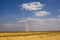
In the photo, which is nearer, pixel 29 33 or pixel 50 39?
pixel 50 39

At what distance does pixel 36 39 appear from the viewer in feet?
36.1

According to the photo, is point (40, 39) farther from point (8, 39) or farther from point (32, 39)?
point (8, 39)

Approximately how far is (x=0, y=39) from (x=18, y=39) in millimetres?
1198

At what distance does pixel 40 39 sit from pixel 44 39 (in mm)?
283

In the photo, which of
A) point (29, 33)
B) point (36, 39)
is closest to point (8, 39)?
point (36, 39)

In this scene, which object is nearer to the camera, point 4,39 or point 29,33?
point 4,39

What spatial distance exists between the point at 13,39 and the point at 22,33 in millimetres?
2736

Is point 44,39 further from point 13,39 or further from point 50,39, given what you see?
point 13,39

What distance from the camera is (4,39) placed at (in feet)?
35.4

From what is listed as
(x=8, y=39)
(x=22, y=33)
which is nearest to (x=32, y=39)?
(x=8, y=39)

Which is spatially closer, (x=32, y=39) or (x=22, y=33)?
(x=32, y=39)

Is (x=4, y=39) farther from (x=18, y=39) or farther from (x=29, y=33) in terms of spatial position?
(x=29, y=33)

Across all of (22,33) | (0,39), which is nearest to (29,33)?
(22,33)

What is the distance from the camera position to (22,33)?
44.6 feet
